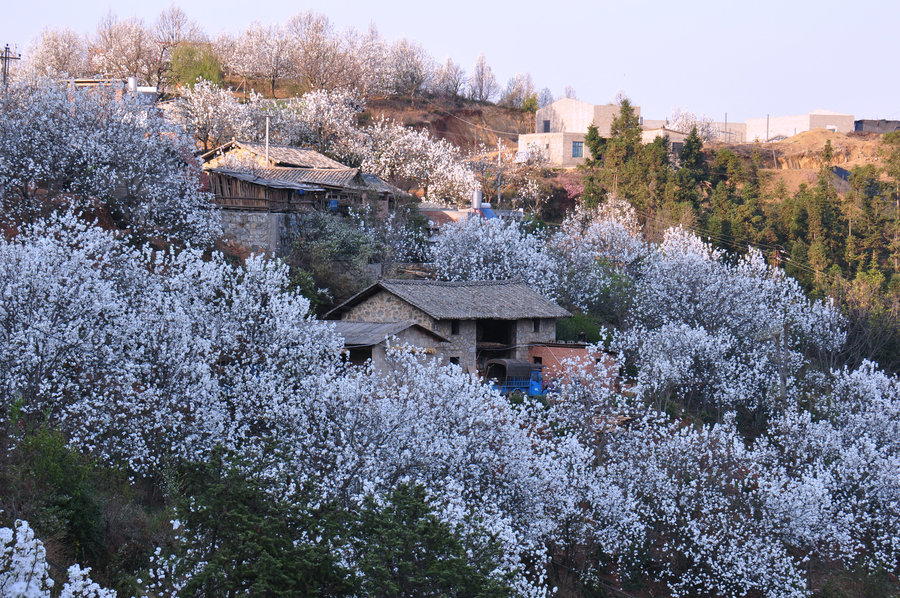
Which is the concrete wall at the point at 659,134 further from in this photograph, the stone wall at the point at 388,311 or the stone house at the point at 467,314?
the stone wall at the point at 388,311

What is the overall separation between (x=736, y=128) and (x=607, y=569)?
283 feet

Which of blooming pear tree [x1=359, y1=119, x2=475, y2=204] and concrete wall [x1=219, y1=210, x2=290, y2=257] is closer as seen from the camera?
concrete wall [x1=219, y1=210, x2=290, y2=257]

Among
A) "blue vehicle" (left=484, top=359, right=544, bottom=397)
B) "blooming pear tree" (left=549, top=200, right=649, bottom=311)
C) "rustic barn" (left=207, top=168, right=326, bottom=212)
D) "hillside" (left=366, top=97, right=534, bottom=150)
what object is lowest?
"blue vehicle" (left=484, top=359, right=544, bottom=397)

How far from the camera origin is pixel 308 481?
14.5 meters

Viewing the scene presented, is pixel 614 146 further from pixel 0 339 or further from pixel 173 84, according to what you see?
pixel 0 339

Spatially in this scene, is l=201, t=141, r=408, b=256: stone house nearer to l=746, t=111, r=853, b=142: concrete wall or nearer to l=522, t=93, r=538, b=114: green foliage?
l=522, t=93, r=538, b=114: green foliage

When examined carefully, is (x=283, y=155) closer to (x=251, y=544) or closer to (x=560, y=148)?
(x=251, y=544)

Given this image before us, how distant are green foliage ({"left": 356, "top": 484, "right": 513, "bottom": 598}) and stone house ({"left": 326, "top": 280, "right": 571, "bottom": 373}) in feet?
50.2

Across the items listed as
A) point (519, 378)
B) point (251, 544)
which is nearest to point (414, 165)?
point (519, 378)

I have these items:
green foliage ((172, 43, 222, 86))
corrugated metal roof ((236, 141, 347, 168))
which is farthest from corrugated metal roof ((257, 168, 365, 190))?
green foliage ((172, 43, 222, 86))

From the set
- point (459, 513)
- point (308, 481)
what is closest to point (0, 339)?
point (308, 481)

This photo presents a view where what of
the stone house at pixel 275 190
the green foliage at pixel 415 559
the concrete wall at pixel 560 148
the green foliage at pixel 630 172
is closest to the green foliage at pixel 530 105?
the concrete wall at pixel 560 148

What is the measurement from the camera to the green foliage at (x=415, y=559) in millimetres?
11680

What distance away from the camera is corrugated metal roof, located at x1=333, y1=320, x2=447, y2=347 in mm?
25500
